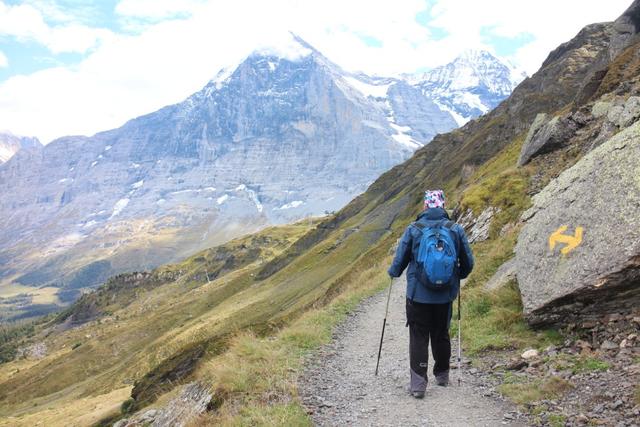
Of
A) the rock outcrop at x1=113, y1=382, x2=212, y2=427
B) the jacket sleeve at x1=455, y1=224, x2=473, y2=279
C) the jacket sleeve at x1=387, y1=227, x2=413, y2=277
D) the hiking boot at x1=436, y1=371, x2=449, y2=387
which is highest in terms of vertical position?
the jacket sleeve at x1=387, y1=227, x2=413, y2=277

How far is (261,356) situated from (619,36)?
54976mm

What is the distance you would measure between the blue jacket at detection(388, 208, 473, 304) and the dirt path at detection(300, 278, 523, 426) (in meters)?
2.13

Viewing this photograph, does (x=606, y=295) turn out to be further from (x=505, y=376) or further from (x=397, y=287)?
(x=397, y=287)

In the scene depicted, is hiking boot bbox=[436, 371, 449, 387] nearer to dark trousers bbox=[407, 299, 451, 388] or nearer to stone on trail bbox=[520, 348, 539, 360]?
dark trousers bbox=[407, 299, 451, 388]

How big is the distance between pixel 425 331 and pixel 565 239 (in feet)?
14.8

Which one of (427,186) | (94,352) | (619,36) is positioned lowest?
(94,352)

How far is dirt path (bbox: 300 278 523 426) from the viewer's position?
31.9 ft

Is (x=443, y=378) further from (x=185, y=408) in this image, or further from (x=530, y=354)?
(x=185, y=408)

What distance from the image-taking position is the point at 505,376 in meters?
11.2

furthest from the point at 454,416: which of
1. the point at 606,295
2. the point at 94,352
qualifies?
the point at 94,352

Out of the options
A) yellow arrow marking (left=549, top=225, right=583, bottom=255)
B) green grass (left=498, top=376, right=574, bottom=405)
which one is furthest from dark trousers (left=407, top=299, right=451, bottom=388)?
yellow arrow marking (left=549, top=225, right=583, bottom=255)

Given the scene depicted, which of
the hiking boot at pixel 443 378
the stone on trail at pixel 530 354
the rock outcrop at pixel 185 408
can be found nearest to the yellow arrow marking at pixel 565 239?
the stone on trail at pixel 530 354

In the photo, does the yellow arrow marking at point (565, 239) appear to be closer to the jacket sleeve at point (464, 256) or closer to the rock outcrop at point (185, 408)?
the jacket sleeve at point (464, 256)

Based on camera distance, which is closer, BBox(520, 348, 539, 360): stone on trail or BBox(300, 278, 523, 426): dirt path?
BBox(300, 278, 523, 426): dirt path
